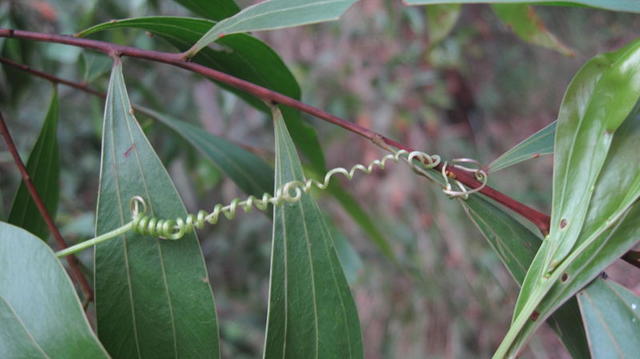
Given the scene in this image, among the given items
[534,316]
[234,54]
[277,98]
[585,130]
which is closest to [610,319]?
[534,316]

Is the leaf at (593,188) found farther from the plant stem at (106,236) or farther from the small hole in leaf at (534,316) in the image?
the plant stem at (106,236)

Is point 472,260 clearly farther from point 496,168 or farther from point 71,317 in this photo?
point 71,317

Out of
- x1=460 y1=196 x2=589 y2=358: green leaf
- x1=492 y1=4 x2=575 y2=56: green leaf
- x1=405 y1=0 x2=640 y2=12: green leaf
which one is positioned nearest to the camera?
x1=405 y1=0 x2=640 y2=12: green leaf

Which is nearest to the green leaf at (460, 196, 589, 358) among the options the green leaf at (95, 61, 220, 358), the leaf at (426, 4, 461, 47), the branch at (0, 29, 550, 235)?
the branch at (0, 29, 550, 235)

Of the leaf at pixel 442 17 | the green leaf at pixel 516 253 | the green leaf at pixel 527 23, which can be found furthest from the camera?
the leaf at pixel 442 17

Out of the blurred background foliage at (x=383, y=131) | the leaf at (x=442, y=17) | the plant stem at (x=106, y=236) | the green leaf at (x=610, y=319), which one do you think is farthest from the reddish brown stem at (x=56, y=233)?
the leaf at (x=442, y=17)

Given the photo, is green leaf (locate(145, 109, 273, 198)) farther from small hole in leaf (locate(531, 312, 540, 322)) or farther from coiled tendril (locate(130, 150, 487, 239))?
small hole in leaf (locate(531, 312, 540, 322))

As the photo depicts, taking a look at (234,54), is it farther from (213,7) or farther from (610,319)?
(610,319)
